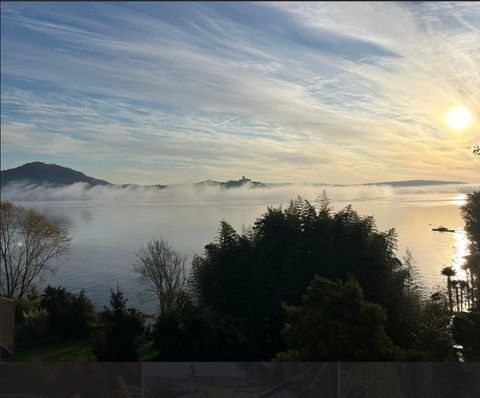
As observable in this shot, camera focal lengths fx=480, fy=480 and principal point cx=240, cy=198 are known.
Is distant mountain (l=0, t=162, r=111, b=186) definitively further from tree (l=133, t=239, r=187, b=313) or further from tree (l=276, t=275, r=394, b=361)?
tree (l=276, t=275, r=394, b=361)

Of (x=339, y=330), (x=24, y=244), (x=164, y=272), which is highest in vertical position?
(x=24, y=244)

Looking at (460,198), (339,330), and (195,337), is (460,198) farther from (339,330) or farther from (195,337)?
(195,337)

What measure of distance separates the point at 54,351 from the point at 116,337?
14.0 ft

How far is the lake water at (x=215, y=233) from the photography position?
513 inches

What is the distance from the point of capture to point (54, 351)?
12.1 metres

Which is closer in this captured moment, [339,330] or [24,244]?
[339,330]

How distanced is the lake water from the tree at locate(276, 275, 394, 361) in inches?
156

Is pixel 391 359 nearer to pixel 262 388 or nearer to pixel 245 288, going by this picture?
pixel 262 388

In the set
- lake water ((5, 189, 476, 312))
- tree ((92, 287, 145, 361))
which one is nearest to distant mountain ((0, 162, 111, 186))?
lake water ((5, 189, 476, 312))

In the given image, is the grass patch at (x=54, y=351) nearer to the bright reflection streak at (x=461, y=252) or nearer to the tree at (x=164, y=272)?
the tree at (x=164, y=272)

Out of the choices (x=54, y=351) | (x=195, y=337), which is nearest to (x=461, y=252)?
(x=195, y=337)

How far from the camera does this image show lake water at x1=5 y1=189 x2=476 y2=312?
42.7 feet

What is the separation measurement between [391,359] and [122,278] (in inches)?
947

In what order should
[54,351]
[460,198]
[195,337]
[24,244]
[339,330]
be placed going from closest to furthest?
[339,330] < [195,337] < [460,198] < [54,351] < [24,244]
